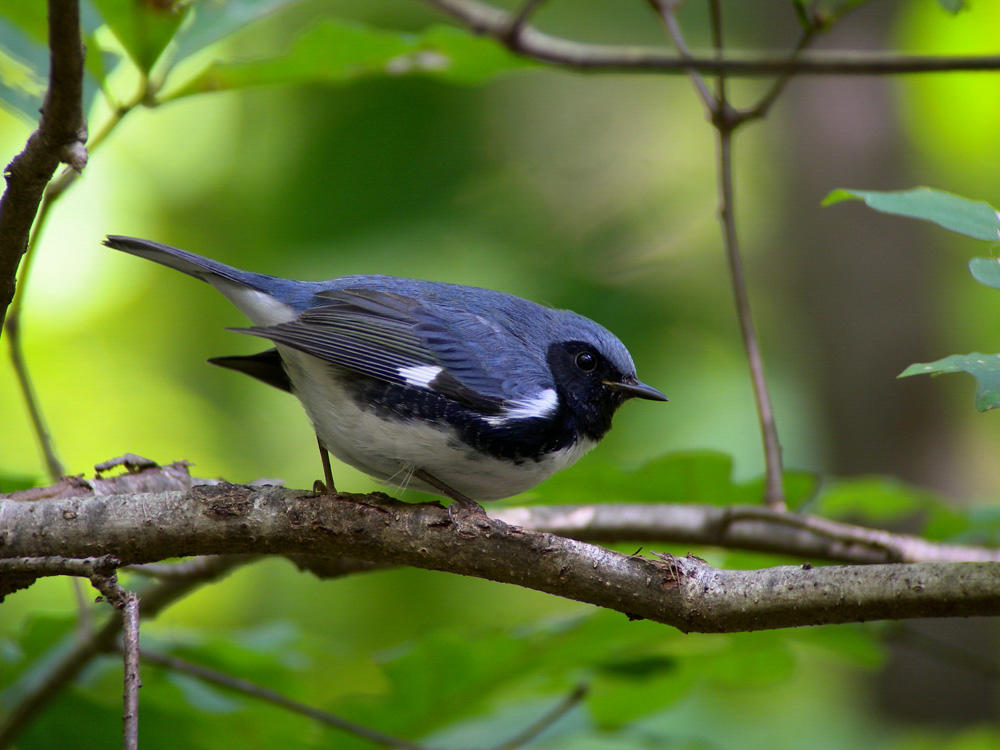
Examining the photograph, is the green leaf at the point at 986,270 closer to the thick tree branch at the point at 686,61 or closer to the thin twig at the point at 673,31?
the thick tree branch at the point at 686,61

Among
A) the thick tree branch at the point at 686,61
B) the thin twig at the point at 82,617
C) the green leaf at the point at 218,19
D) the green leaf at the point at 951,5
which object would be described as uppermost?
the green leaf at the point at 218,19

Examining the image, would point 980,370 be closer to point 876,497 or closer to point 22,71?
point 876,497

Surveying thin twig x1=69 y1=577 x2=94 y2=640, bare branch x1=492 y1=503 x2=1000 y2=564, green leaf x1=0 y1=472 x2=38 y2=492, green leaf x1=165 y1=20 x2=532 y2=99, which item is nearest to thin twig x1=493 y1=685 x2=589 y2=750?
bare branch x1=492 y1=503 x2=1000 y2=564

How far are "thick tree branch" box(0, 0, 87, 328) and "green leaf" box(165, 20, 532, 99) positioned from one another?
0.98 metres

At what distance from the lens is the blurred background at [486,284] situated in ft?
19.0

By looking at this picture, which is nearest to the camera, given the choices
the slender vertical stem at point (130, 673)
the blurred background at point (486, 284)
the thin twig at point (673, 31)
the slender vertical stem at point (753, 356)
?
the slender vertical stem at point (130, 673)

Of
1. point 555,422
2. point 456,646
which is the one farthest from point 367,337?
point 456,646

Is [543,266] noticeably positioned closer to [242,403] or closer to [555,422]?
[242,403]

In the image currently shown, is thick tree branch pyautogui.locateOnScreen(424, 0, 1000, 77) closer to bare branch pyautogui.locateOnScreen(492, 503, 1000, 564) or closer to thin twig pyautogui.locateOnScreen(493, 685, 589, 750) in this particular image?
bare branch pyautogui.locateOnScreen(492, 503, 1000, 564)

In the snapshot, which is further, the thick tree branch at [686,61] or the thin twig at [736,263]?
the thin twig at [736,263]

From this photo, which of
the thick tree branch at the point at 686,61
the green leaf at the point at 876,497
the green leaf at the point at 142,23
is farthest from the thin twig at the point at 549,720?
the green leaf at the point at 142,23

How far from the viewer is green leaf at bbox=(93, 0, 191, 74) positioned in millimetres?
2619

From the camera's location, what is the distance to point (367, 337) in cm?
288

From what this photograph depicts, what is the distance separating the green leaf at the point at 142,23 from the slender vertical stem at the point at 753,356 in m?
1.69
